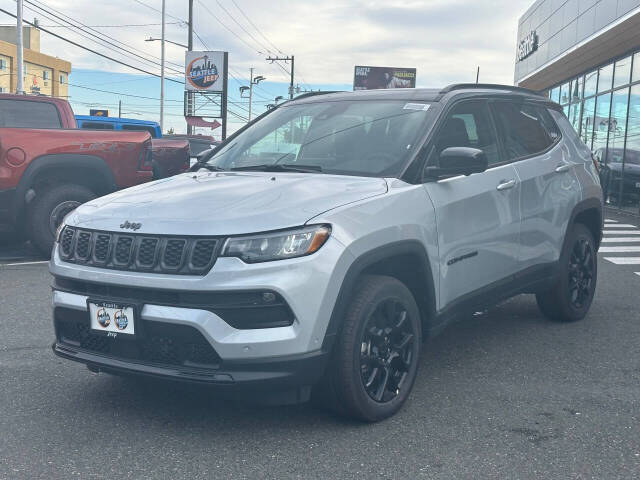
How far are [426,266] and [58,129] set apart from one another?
20.3ft

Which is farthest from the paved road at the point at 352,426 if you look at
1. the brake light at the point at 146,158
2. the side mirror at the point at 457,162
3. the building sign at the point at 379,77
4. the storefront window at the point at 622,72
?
the building sign at the point at 379,77

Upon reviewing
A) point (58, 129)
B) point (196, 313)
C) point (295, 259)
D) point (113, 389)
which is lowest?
point (113, 389)

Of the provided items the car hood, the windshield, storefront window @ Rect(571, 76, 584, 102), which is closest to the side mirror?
the windshield

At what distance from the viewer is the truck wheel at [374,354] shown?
3.61 metres

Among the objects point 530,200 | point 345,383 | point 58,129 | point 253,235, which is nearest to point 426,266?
point 345,383

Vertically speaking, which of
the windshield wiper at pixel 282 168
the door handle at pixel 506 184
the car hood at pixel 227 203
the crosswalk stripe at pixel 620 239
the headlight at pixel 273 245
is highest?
the windshield wiper at pixel 282 168

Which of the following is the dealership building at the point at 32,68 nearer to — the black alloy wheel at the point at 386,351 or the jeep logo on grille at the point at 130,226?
the jeep logo on grille at the point at 130,226

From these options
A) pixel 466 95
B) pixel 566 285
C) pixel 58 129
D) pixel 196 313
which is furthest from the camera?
pixel 58 129

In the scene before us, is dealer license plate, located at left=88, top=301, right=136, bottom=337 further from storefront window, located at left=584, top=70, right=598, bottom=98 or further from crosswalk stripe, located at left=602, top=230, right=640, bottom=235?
storefront window, located at left=584, top=70, right=598, bottom=98

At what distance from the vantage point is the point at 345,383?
3.62 m

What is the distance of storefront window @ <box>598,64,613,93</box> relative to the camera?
823 inches

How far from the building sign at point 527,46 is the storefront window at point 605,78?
652 centimetres

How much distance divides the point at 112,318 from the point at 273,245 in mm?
838

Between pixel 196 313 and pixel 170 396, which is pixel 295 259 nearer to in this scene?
pixel 196 313
